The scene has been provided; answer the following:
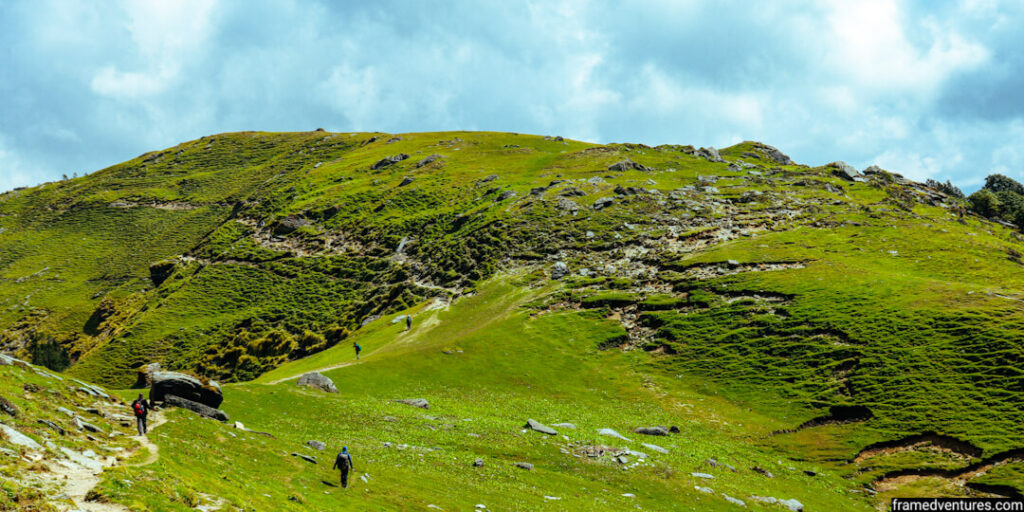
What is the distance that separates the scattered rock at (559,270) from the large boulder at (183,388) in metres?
70.5

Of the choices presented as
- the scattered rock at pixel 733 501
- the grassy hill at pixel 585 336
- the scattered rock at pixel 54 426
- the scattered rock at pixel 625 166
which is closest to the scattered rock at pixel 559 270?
the grassy hill at pixel 585 336

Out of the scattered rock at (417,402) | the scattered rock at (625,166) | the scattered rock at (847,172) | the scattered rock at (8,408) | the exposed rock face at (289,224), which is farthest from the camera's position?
the exposed rock face at (289,224)

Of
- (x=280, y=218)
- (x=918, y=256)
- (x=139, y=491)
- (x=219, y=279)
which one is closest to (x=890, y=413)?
(x=918, y=256)

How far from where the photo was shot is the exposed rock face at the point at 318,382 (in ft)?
199

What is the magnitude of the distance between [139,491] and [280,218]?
168273 mm

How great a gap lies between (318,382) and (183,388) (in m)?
21.8

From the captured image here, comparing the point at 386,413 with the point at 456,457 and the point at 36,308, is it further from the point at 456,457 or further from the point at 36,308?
the point at 36,308

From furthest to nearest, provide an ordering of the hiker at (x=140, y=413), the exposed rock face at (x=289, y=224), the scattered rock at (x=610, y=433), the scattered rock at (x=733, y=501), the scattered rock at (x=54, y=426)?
the exposed rock face at (x=289, y=224)
the scattered rock at (x=610, y=433)
the scattered rock at (x=733, y=501)
the hiker at (x=140, y=413)
the scattered rock at (x=54, y=426)

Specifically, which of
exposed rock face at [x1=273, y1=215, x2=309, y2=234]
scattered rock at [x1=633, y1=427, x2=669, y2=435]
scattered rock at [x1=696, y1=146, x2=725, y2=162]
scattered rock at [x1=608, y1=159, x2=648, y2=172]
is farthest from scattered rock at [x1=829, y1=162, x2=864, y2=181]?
exposed rock face at [x1=273, y1=215, x2=309, y2=234]

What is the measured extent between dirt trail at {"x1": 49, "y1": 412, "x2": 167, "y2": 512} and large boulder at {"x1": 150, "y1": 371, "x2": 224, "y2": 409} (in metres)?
15.0

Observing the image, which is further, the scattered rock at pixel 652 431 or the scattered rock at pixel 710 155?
the scattered rock at pixel 710 155

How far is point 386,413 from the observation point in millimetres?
53219

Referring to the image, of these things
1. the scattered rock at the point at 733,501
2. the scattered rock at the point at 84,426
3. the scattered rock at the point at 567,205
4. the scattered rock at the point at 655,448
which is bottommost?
the scattered rock at the point at 733,501

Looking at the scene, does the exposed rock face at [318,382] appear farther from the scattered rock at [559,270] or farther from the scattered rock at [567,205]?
the scattered rock at [567,205]
